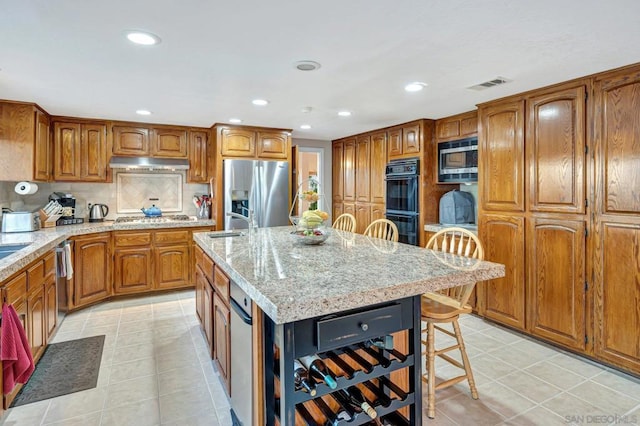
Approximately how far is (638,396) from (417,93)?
2700 mm

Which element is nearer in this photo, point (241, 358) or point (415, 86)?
point (241, 358)

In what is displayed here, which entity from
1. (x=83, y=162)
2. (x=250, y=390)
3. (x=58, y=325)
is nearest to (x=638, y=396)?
(x=250, y=390)

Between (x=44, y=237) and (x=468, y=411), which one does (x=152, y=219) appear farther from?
(x=468, y=411)

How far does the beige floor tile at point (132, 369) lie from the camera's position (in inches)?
97.4

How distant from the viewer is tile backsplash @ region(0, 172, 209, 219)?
4.18 m

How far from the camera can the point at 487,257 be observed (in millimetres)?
3453

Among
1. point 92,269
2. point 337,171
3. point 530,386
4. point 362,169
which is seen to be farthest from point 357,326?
point 337,171

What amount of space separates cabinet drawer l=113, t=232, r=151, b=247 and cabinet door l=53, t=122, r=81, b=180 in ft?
3.01

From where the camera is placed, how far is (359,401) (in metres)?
1.50

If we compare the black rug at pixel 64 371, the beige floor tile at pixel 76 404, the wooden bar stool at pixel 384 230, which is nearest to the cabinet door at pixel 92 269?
the black rug at pixel 64 371

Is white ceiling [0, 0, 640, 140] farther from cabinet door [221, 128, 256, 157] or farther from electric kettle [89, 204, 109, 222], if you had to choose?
electric kettle [89, 204, 109, 222]

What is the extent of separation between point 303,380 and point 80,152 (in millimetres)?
4216

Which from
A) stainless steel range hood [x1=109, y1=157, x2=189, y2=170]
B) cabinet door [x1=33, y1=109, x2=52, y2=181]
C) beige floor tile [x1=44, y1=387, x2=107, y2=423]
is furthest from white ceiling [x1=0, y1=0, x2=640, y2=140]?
beige floor tile [x1=44, y1=387, x2=107, y2=423]

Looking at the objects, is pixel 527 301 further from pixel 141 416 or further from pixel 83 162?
pixel 83 162
